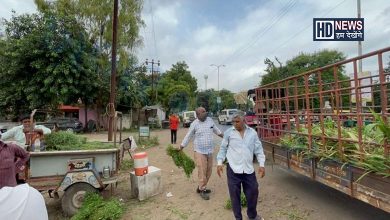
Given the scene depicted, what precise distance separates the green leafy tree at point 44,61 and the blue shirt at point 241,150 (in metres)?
19.0

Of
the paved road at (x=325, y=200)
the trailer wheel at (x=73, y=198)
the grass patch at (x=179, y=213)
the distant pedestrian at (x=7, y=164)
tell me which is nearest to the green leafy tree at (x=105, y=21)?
the paved road at (x=325, y=200)

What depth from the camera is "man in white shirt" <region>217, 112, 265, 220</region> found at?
4.66 metres

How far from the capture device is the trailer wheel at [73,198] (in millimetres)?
5609

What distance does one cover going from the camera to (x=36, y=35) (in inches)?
866

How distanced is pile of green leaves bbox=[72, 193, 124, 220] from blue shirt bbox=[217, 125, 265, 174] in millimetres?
1878

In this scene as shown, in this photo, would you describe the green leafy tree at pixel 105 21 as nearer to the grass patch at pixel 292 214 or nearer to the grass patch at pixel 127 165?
the grass patch at pixel 127 165

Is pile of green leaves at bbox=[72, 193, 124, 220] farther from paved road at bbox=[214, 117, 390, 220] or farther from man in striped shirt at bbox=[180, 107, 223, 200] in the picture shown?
paved road at bbox=[214, 117, 390, 220]

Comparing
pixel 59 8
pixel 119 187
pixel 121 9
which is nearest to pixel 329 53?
pixel 121 9

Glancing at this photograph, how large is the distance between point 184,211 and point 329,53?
135ft

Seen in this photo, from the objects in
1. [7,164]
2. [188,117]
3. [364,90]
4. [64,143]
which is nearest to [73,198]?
[64,143]

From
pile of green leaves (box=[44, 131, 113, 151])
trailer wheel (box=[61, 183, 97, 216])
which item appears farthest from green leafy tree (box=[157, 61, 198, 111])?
trailer wheel (box=[61, 183, 97, 216])

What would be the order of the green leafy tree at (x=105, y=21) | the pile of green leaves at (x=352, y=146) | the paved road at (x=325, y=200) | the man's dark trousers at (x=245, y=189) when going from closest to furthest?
the pile of green leaves at (x=352, y=146) → the man's dark trousers at (x=245, y=189) → the paved road at (x=325, y=200) → the green leafy tree at (x=105, y=21)

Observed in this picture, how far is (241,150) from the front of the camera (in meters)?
4.71

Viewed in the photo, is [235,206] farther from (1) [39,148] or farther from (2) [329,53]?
(2) [329,53]
